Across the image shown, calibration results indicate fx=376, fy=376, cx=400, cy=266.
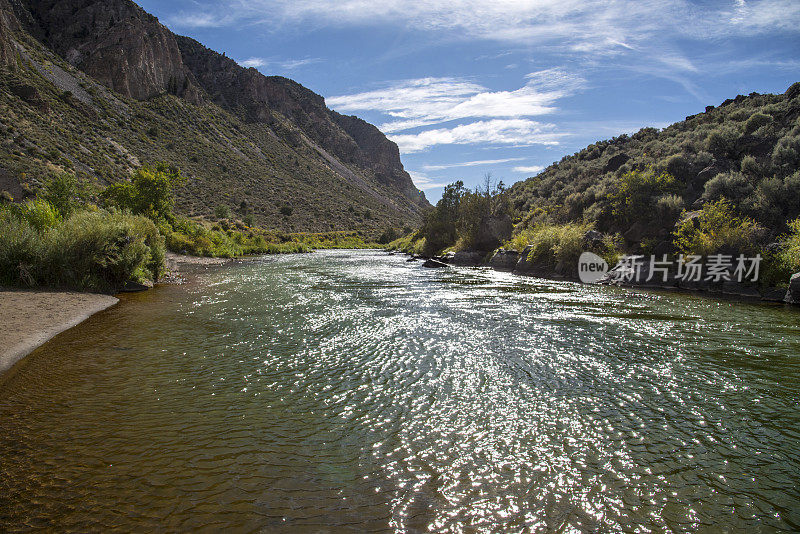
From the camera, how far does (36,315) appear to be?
15.7m

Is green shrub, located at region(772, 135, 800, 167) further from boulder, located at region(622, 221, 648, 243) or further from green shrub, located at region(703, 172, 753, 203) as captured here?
boulder, located at region(622, 221, 648, 243)

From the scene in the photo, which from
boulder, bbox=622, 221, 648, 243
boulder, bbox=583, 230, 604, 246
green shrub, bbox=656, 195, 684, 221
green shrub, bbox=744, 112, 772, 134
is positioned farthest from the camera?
green shrub, bbox=744, 112, 772, 134

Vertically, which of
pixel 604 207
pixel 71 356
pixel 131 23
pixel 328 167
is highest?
pixel 131 23

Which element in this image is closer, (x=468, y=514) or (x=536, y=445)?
(x=468, y=514)

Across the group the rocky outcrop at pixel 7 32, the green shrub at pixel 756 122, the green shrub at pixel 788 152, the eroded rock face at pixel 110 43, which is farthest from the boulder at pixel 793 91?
the eroded rock face at pixel 110 43

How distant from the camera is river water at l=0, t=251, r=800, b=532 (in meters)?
5.80

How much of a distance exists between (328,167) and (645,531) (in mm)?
164572

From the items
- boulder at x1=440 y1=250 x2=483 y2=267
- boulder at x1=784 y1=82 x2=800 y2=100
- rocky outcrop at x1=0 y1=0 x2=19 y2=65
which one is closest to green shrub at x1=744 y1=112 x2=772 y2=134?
boulder at x1=784 y1=82 x2=800 y2=100

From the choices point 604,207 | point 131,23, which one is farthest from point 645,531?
point 131,23

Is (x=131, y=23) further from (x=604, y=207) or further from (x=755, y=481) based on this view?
(x=755, y=481)

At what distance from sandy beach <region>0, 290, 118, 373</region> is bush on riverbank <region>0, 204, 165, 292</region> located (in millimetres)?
1644

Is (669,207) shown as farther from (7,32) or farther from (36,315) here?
(7,32)

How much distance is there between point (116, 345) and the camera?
13516mm

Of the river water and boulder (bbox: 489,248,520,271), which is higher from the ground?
boulder (bbox: 489,248,520,271)
